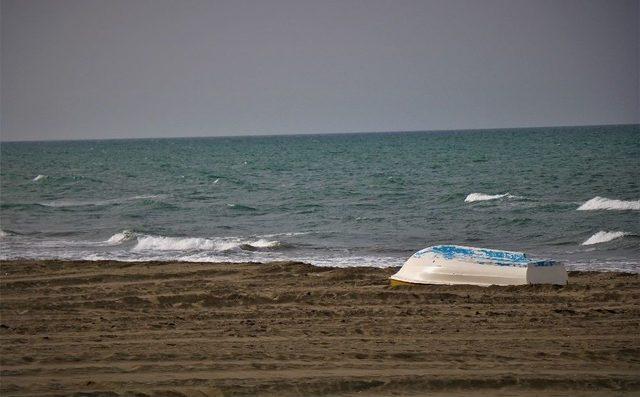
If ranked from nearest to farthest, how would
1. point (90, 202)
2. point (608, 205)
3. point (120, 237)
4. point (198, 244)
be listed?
point (198, 244)
point (120, 237)
point (608, 205)
point (90, 202)

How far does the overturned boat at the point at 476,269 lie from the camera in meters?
12.5

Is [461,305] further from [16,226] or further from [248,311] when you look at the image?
[16,226]

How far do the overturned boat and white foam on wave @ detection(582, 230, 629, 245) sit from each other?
7740mm

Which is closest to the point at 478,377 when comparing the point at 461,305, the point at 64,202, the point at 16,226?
the point at 461,305

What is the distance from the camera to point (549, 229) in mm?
22812

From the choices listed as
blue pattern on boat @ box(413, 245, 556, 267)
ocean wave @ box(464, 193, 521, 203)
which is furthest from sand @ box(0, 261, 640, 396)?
ocean wave @ box(464, 193, 521, 203)

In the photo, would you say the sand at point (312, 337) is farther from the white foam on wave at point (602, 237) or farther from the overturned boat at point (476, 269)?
the white foam on wave at point (602, 237)

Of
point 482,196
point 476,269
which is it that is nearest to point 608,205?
point 482,196

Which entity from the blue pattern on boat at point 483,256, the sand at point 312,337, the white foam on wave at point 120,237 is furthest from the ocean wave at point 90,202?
the blue pattern on boat at point 483,256

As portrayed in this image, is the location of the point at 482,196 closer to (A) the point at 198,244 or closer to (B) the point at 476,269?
(A) the point at 198,244

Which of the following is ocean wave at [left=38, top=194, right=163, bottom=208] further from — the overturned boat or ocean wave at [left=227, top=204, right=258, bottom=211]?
the overturned boat

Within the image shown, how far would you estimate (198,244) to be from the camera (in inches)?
839

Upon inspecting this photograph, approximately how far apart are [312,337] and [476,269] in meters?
4.61

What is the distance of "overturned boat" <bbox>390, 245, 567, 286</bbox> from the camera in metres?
12.5
